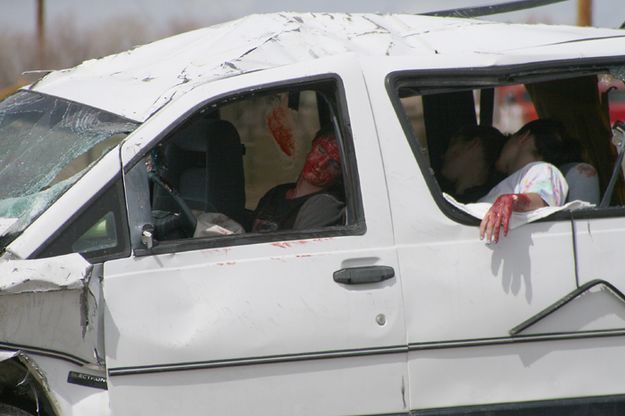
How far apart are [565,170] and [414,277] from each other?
109cm

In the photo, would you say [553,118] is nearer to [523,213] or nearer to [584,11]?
[523,213]

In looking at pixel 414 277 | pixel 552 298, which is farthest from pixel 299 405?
pixel 552 298

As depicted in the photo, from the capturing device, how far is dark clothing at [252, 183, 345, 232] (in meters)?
3.96

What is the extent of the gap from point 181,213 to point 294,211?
46 centimetres

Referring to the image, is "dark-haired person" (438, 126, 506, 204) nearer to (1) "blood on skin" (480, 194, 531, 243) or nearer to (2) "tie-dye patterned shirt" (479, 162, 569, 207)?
(2) "tie-dye patterned shirt" (479, 162, 569, 207)

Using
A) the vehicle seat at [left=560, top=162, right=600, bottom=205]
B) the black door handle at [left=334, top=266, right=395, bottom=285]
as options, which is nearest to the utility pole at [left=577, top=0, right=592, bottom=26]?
the vehicle seat at [left=560, top=162, right=600, bottom=205]

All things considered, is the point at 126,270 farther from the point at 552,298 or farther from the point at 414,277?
the point at 552,298

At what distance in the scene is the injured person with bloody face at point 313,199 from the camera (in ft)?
13.1

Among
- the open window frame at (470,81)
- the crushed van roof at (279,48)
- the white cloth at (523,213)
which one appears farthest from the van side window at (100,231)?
the white cloth at (523,213)

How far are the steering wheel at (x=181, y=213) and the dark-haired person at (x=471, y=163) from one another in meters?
1.38

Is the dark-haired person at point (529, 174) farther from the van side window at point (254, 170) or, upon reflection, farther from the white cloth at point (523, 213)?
the van side window at point (254, 170)

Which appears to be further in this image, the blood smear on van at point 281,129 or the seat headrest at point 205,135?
the blood smear on van at point 281,129

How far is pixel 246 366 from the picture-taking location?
146 inches

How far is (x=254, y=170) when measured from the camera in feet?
14.5
